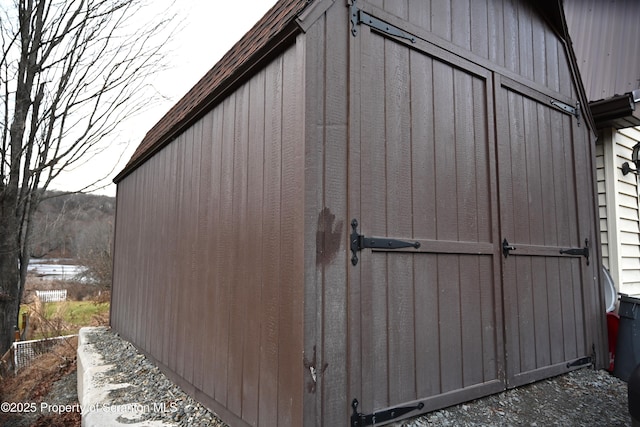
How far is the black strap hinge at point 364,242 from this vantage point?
208cm

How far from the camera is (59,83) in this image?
22.3ft

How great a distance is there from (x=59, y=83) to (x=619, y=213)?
8.38 meters

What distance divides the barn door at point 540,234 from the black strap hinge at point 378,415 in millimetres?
1043

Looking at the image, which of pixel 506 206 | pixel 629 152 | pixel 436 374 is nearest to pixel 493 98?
pixel 506 206

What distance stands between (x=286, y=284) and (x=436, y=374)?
44.2 inches

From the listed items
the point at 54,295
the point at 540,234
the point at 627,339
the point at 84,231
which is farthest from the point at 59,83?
the point at 84,231

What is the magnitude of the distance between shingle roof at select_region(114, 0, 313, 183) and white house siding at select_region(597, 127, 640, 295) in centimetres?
404

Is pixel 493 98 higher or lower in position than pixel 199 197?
higher

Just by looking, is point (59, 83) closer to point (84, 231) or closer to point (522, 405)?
point (522, 405)

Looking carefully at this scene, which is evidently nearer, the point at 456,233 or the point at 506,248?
the point at 456,233

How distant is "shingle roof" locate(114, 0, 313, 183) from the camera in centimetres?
220

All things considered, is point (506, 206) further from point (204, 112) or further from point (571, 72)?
point (204, 112)

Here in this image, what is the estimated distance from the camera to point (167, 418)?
9.28ft

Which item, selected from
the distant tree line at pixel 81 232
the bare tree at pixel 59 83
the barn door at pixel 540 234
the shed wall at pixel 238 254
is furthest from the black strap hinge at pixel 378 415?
the distant tree line at pixel 81 232
